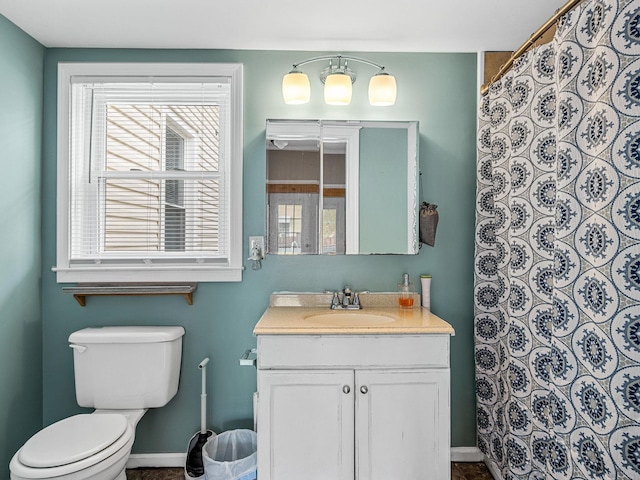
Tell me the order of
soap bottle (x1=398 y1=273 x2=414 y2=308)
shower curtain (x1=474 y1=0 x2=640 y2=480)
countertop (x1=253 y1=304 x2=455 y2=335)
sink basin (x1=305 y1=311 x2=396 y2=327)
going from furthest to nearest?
soap bottle (x1=398 y1=273 x2=414 y2=308) < sink basin (x1=305 y1=311 x2=396 y2=327) < countertop (x1=253 y1=304 x2=455 y2=335) < shower curtain (x1=474 y1=0 x2=640 y2=480)

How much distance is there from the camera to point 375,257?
7.33 ft

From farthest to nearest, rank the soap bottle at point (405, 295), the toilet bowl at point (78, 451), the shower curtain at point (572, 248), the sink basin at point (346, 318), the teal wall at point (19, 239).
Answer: the soap bottle at point (405, 295) → the sink basin at point (346, 318) → the teal wall at point (19, 239) → the toilet bowl at point (78, 451) → the shower curtain at point (572, 248)

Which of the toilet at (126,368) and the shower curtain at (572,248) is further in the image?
the toilet at (126,368)

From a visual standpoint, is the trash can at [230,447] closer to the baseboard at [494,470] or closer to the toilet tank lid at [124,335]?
the toilet tank lid at [124,335]

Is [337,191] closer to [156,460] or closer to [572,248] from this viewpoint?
[572,248]

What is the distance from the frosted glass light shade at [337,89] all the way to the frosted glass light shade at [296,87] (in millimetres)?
105

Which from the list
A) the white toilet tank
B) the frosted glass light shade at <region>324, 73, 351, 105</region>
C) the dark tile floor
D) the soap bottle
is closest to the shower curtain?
the dark tile floor

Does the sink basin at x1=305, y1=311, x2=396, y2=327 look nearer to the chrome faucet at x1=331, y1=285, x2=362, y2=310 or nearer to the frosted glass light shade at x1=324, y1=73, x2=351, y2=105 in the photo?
the chrome faucet at x1=331, y1=285, x2=362, y2=310

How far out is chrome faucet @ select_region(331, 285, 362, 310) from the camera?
2.12 m

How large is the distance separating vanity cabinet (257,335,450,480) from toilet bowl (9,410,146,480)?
604mm

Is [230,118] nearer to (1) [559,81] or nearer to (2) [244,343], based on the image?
(2) [244,343]

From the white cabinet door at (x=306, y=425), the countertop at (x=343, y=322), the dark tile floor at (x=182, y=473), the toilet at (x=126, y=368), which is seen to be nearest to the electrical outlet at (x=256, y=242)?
the countertop at (x=343, y=322)

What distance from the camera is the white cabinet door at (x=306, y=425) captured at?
170 centimetres

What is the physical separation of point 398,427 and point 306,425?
1.30 ft
